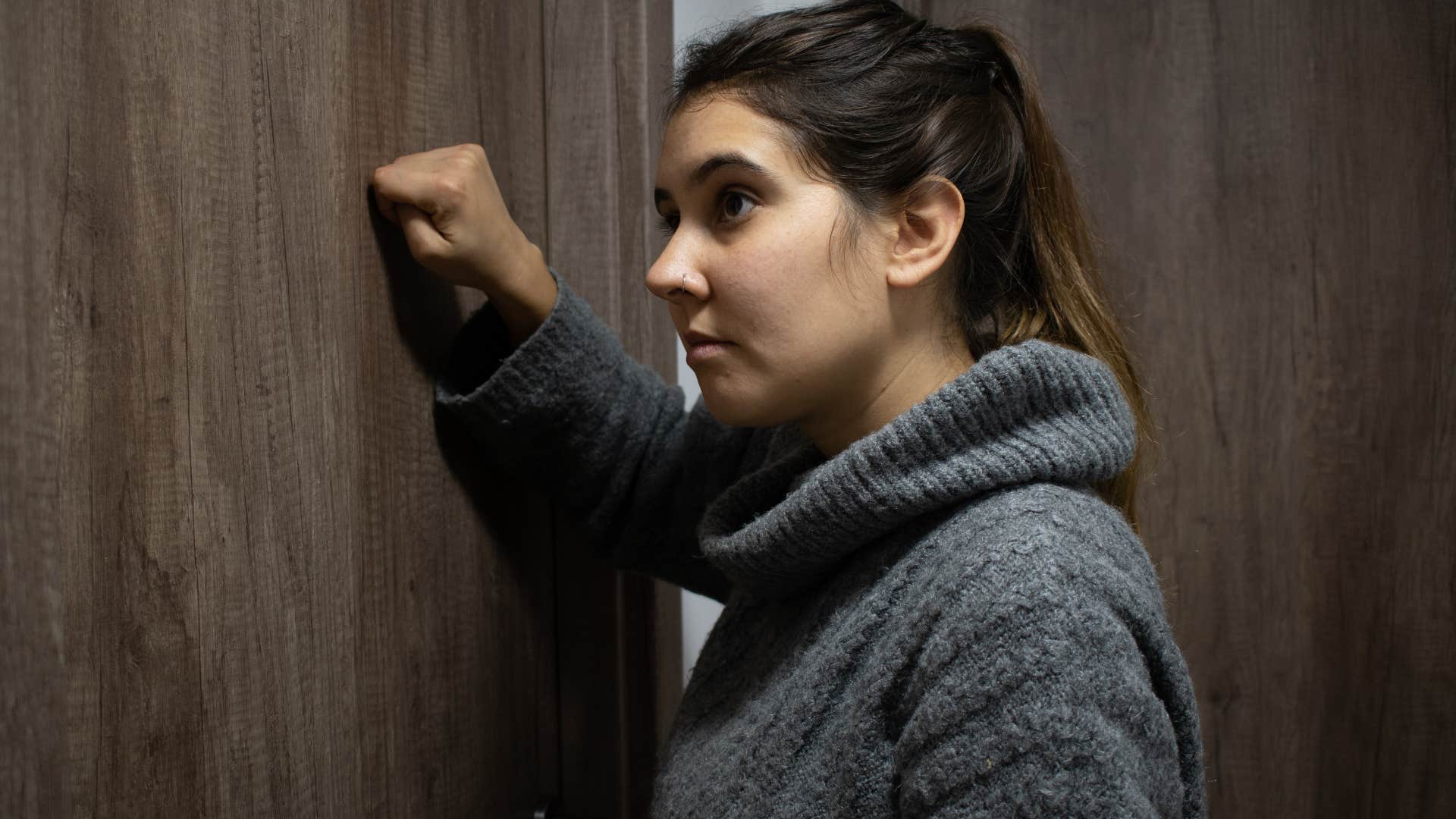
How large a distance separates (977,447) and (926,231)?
0.62 ft

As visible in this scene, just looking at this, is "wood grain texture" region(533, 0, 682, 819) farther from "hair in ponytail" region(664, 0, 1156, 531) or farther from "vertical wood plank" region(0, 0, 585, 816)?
"hair in ponytail" region(664, 0, 1156, 531)

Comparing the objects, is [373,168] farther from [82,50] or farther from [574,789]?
[574,789]

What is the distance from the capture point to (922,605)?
69 cm

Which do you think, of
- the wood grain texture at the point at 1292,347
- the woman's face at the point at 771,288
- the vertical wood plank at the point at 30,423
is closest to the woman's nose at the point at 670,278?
the woman's face at the point at 771,288

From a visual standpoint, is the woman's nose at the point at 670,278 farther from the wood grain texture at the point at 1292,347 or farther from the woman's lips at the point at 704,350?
the wood grain texture at the point at 1292,347

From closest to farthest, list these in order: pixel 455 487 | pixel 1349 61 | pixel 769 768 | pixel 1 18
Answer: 1. pixel 1 18
2. pixel 769 768
3. pixel 455 487
4. pixel 1349 61

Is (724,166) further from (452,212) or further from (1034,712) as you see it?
(1034,712)

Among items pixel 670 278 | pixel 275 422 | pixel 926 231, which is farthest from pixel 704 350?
pixel 275 422

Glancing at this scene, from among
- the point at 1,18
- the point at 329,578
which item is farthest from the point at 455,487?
the point at 1,18

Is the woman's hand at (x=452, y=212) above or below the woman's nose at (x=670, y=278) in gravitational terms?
above

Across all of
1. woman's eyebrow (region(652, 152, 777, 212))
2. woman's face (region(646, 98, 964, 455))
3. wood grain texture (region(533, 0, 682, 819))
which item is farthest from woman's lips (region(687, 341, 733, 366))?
wood grain texture (region(533, 0, 682, 819))

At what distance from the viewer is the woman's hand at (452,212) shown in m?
0.84

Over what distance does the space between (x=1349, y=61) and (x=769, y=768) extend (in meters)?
0.96

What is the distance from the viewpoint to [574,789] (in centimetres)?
117
